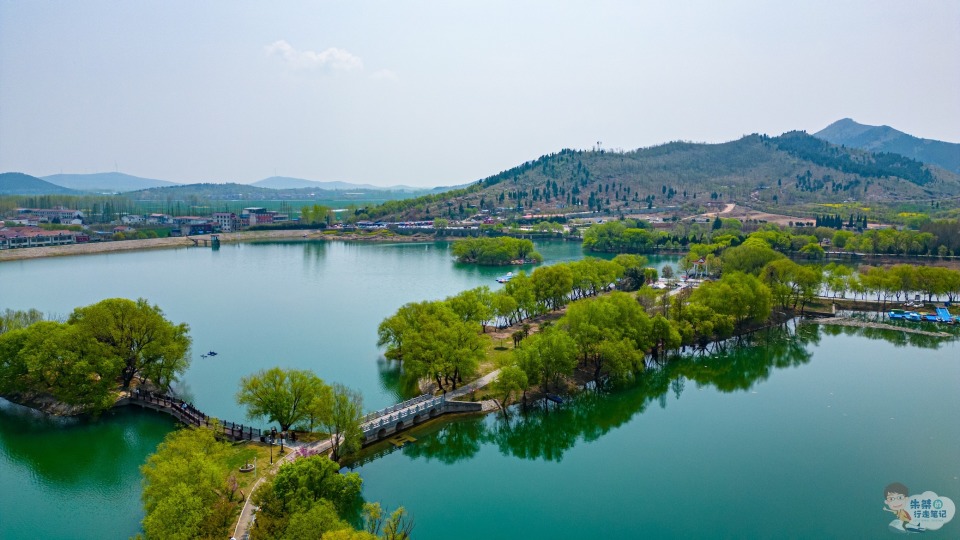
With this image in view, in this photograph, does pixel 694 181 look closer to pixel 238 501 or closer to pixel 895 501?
pixel 895 501

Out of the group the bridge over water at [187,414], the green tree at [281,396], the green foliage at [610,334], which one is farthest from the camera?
the green foliage at [610,334]

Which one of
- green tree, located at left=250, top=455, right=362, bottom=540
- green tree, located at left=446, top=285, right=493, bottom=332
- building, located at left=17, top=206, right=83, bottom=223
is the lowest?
green tree, located at left=250, top=455, right=362, bottom=540

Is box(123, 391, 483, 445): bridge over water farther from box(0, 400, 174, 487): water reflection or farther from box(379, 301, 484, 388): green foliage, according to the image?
box(379, 301, 484, 388): green foliage

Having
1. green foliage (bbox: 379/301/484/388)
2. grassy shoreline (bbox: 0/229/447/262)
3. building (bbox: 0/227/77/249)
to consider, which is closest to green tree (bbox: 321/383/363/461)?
green foliage (bbox: 379/301/484/388)

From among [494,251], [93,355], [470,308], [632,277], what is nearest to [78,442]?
[93,355]

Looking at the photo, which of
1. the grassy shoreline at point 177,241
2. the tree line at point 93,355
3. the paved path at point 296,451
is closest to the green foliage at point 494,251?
the grassy shoreline at point 177,241

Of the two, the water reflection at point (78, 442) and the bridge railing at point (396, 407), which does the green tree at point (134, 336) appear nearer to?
the water reflection at point (78, 442)

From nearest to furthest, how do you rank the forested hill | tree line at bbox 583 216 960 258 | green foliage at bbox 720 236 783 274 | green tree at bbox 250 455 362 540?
1. green tree at bbox 250 455 362 540
2. green foliage at bbox 720 236 783 274
3. tree line at bbox 583 216 960 258
4. the forested hill
